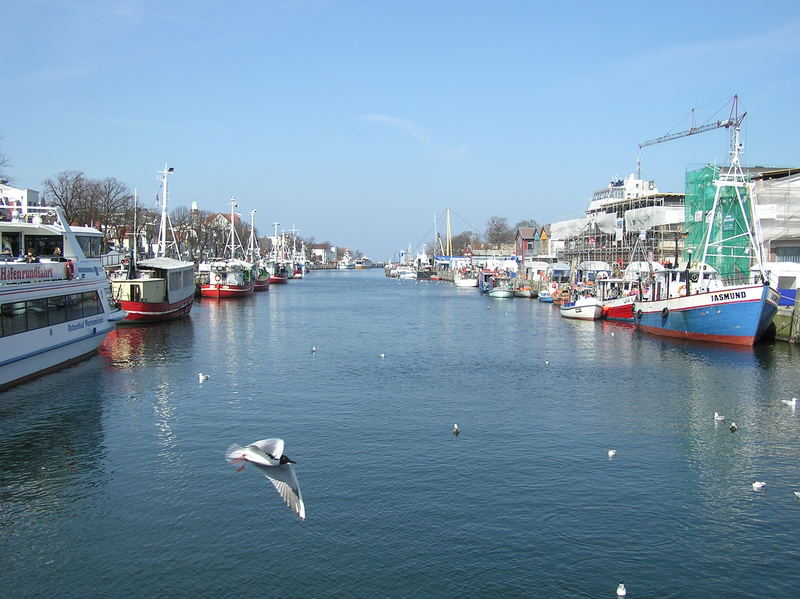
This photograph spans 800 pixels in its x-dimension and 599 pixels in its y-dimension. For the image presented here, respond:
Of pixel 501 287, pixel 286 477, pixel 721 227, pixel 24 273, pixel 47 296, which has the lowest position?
pixel 286 477

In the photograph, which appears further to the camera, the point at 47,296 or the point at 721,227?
the point at 721,227

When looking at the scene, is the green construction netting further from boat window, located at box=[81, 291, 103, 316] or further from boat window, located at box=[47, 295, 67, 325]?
boat window, located at box=[47, 295, 67, 325]

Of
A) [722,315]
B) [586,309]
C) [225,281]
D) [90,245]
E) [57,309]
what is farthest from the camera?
[225,281]

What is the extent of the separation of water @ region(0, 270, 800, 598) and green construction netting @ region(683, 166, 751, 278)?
63.8ft

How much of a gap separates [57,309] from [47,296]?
1.29 meters

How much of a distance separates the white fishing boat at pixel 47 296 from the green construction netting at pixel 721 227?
39527mm

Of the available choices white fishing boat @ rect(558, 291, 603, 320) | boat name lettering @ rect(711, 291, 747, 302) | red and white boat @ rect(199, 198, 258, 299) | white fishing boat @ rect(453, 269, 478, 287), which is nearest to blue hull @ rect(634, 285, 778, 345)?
boat name lettering @ rect(711, 291, 747, 302)

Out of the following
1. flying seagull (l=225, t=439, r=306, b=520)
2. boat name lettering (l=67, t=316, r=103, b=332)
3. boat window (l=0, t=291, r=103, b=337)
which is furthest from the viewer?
boat name lettering (l=67, t=316, r=103, b=332)

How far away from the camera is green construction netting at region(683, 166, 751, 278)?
5022cm

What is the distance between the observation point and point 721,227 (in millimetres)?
49000

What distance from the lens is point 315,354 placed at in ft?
123

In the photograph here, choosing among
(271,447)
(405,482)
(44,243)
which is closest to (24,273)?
(44,243)

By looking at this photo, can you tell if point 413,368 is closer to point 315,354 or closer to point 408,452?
point 315,354

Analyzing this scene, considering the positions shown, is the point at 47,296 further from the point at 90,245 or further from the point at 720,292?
the point at 720,292
